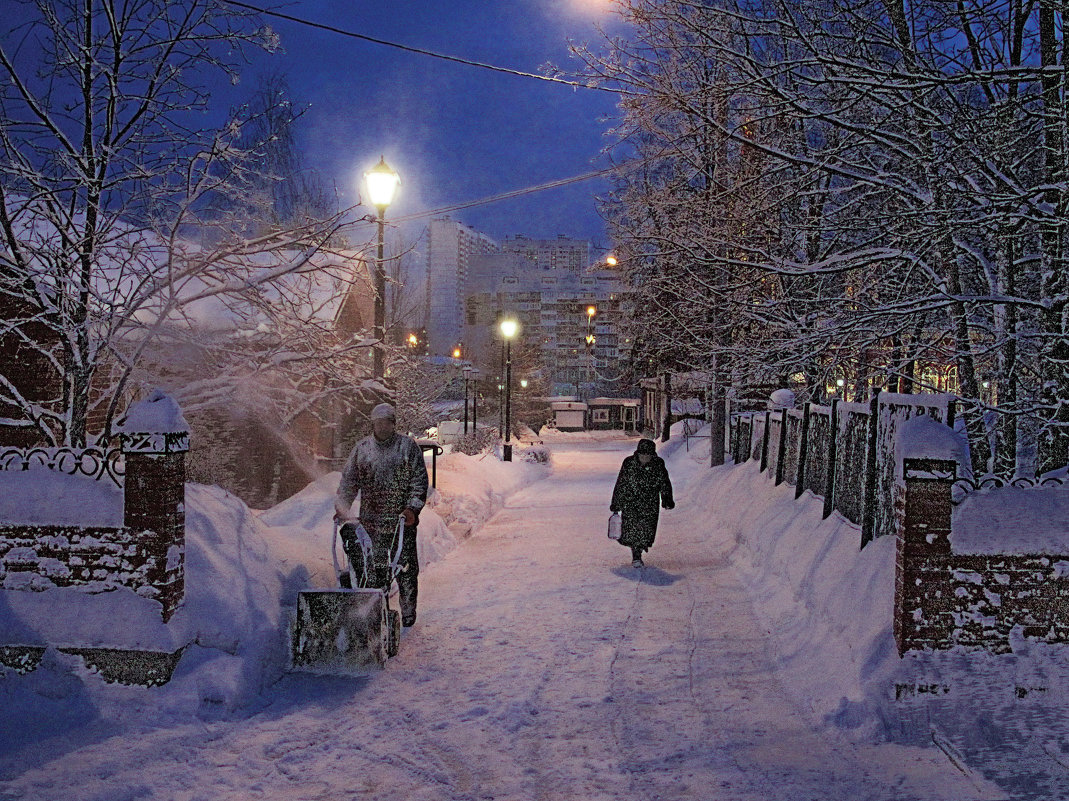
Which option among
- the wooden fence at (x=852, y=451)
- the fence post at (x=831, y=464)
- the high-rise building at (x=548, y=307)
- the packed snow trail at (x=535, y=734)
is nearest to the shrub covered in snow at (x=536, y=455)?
the wooden fence at (x=852, y=451)

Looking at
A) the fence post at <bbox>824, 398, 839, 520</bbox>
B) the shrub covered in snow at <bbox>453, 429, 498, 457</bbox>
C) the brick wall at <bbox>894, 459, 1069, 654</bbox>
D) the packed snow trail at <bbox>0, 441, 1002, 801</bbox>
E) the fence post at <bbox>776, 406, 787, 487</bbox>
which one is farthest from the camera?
the shrub covered in snow at <bbox>453, 429, 498, 457</bbox>

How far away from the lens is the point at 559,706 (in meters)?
5.55

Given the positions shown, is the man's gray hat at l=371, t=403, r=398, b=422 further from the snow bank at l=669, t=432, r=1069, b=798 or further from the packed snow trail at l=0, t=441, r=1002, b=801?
the snow bank at l=669, t=432, r=1069, b=798

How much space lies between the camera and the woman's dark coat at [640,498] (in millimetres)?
10305

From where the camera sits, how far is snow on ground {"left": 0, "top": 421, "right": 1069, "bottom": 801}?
175 inches

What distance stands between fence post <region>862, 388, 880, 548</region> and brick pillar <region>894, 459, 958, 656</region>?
2034 millimetres

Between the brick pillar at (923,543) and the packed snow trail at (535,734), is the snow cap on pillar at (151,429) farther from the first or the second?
the brick pillar at (923,543)

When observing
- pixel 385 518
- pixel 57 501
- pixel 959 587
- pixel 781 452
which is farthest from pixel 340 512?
pixel 781 452

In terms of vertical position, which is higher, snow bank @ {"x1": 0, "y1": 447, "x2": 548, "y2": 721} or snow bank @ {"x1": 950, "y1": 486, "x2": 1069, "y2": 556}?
snow bank @ {"x1": 950, "y1": 486, "x2": 1069, "y2": 556}

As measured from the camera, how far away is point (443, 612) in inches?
318

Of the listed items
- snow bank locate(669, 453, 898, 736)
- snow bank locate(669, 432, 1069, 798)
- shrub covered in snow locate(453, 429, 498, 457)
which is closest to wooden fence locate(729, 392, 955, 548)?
snow bank locate(669, 453, 898, 736)

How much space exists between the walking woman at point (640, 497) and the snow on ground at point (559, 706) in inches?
71.0

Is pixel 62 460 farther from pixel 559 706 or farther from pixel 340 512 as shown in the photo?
pixel 559 706

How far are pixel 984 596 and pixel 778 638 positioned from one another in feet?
6.83
